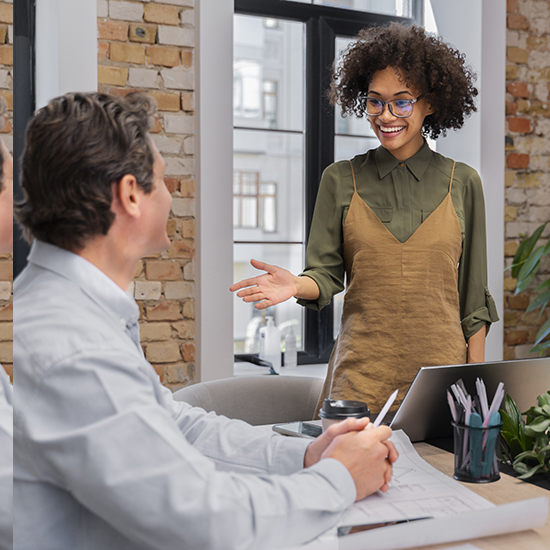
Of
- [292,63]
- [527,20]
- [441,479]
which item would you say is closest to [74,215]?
[441,479]

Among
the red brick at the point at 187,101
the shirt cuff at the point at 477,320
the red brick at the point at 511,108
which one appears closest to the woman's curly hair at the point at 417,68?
the shirt cuff at the point at 477,320

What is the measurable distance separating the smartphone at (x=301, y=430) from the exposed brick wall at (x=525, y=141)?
70.8 inches

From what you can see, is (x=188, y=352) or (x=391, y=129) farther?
(x=188, y=352)

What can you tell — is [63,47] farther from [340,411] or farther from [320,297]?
[320,297]

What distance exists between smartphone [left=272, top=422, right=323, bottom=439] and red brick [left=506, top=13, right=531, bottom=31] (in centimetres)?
220

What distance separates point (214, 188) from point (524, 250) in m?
1.40

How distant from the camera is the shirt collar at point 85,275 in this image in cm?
49

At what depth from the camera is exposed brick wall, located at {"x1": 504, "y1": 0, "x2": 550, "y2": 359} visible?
249 centimetres

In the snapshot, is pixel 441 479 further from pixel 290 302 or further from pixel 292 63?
pixel 292 63

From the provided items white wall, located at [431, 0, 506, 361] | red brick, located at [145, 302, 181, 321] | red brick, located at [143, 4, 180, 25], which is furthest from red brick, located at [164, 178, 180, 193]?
white wall, located at [431, 0, 506, 361]

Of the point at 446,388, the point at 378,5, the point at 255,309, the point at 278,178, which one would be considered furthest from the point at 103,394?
the point at 378,5

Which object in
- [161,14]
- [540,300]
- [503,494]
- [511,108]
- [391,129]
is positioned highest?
[161,14]

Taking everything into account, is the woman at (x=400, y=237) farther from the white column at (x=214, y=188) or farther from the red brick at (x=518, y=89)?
the red brick at (x=518, y=89)

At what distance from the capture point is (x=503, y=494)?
731 mm
